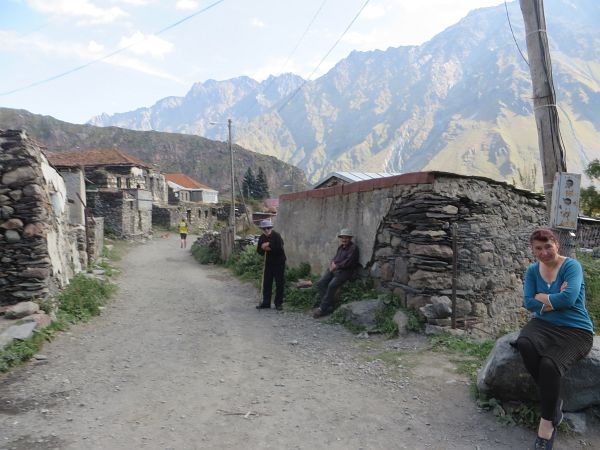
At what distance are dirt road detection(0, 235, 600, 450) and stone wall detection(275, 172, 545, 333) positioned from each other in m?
1.08

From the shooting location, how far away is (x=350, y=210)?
859cm

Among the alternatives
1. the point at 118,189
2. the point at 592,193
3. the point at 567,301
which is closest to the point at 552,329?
the point at 567,301

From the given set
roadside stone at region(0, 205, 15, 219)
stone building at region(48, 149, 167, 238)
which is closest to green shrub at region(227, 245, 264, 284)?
roadside stone at region(0, 205, 15, 219)

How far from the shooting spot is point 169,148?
292ft

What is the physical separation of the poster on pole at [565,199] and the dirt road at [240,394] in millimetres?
1982

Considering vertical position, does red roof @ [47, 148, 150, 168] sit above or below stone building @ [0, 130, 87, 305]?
above

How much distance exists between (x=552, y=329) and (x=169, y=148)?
3603 inches

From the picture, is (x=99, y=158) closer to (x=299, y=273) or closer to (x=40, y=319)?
(x=299, y=273)

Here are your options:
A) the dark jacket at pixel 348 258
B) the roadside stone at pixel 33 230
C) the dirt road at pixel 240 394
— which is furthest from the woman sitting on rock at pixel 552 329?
the roadside stone at pixel 33 230

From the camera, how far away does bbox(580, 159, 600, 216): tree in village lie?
22.6 meters

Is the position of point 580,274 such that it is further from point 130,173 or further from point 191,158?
point 191,158

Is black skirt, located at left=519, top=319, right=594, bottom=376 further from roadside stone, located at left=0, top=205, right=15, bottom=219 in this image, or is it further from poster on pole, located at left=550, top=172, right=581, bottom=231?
roadside stone, located at left=0, top=205, right=15, bottom=219

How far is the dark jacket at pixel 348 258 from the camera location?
782 centimetres

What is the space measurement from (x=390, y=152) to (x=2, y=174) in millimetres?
195255
